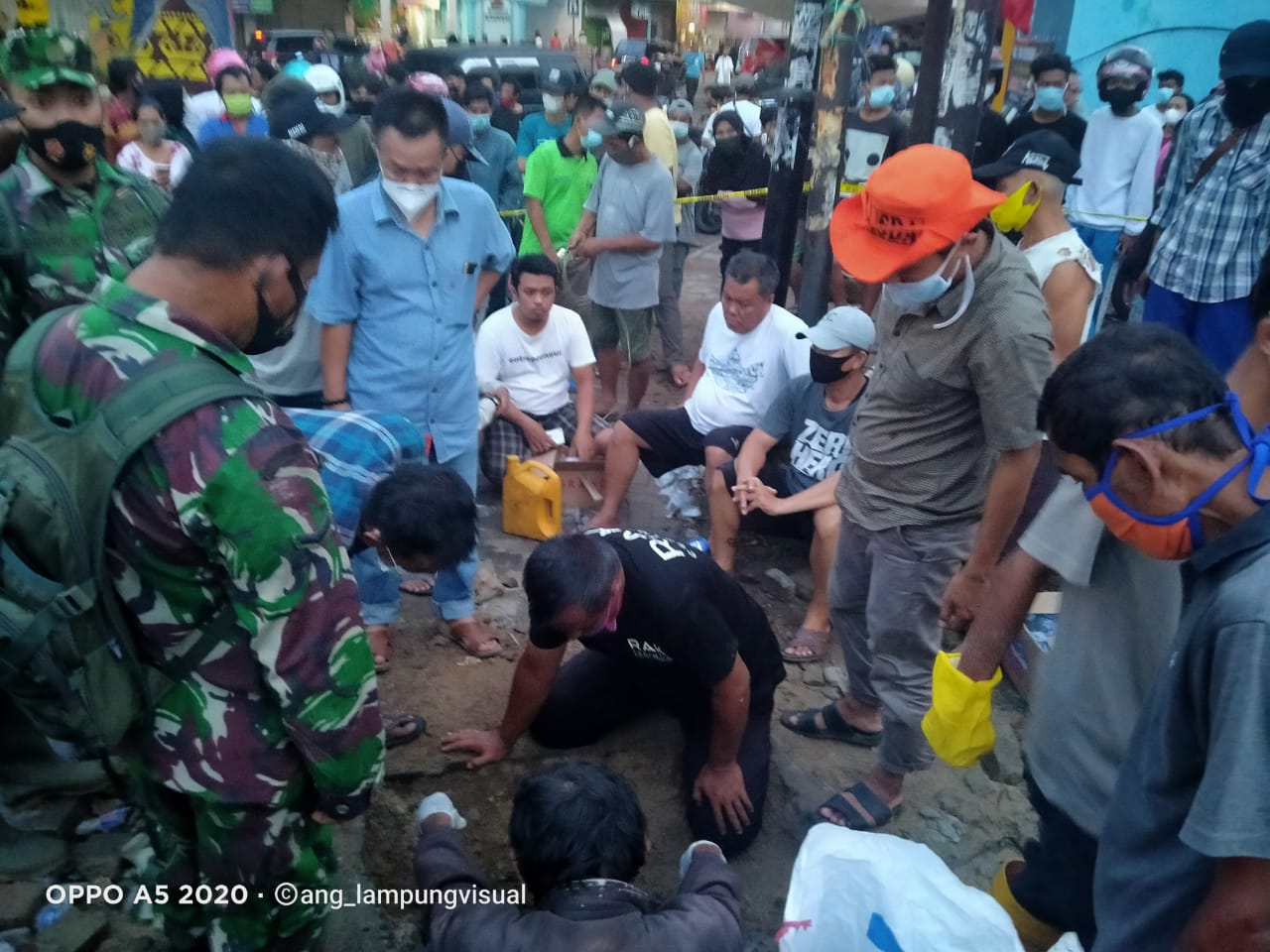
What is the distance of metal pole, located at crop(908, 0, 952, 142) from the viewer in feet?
15.4

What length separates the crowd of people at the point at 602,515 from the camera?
139 centimetres

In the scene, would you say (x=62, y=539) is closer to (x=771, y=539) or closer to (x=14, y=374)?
(x=14, y=374)

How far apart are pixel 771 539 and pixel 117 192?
10.3 feet

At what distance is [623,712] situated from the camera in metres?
3.12

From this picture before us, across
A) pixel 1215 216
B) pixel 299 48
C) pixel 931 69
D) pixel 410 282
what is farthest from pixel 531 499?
pixel 299 48

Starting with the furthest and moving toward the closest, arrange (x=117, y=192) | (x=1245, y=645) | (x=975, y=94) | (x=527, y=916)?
(x=975, y=94) → (x=117, y=192) → (x=527, y=916) → (x=1245, y=645)

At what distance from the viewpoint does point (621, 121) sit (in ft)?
17.3

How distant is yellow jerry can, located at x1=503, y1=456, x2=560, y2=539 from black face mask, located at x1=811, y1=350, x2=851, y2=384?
1.27 m

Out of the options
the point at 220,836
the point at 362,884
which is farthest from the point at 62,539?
the point at 362,884

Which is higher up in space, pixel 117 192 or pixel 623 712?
pixel 117 192

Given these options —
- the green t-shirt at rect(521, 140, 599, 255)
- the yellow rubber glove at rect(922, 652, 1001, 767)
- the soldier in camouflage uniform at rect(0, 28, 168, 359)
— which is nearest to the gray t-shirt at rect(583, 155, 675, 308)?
the green t-shirt at rect(521, 140, 599, 255)

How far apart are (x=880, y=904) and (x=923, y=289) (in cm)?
144

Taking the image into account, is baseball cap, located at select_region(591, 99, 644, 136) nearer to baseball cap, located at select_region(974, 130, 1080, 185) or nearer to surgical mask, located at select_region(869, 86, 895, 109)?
surgical mask, located at select_region(869, 86, 895, 109)

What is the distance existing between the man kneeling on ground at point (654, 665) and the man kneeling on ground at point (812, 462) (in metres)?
0.89
